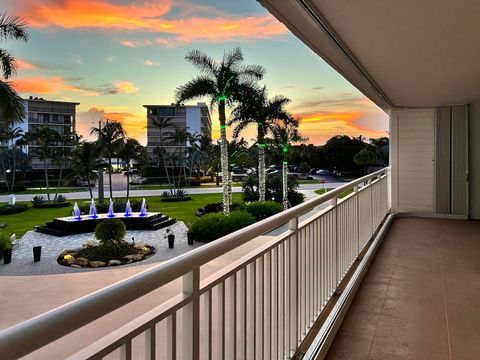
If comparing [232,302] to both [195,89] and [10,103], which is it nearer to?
[10,103]

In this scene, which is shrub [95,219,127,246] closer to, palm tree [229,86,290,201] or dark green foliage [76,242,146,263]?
dark green foliage [76,242,146,263]

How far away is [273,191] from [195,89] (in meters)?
8.93

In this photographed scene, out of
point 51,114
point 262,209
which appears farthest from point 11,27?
point 51,114

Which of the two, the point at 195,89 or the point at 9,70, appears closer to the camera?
the point at 9,70

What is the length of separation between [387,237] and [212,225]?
991cm

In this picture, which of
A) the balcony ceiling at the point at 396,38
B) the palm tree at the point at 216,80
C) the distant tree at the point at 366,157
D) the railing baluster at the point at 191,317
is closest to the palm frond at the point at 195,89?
the palm tree at the point at 216,80

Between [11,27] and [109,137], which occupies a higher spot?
[11,27]

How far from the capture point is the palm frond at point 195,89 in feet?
53.4

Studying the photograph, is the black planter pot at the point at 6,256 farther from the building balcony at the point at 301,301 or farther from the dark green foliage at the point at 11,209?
the dark green foliage at the point at 11,209

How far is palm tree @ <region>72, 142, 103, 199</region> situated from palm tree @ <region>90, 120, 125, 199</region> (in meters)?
0.56

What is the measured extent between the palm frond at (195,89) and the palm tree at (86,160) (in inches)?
563

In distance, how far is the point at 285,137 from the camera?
2197 cm

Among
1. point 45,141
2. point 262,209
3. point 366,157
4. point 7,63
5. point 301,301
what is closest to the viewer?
point 301,301

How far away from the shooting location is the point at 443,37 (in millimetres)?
3172
